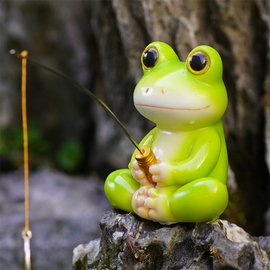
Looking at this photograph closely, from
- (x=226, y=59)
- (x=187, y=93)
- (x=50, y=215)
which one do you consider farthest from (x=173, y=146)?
(x=50, y=215)

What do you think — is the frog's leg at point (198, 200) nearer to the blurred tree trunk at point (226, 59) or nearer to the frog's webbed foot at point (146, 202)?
the frog's webbed foot at point (146, 202)

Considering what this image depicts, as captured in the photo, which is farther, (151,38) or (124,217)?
(151,38)

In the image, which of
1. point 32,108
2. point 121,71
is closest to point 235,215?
point 121,71

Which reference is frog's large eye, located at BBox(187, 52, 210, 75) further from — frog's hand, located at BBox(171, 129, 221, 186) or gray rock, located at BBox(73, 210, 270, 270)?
gray rock, located at BBox(73, 210, 270, 270)

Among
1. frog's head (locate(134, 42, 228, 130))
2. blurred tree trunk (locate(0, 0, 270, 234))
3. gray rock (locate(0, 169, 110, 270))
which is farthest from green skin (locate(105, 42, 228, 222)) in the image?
gray rock (locate(0, 169, 110, 270))

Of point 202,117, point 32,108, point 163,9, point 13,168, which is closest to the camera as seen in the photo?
point 202,117

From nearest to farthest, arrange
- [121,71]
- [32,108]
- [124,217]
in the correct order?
[124,217], [121,71], [32,108]

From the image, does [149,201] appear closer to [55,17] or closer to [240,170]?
[240,170]
